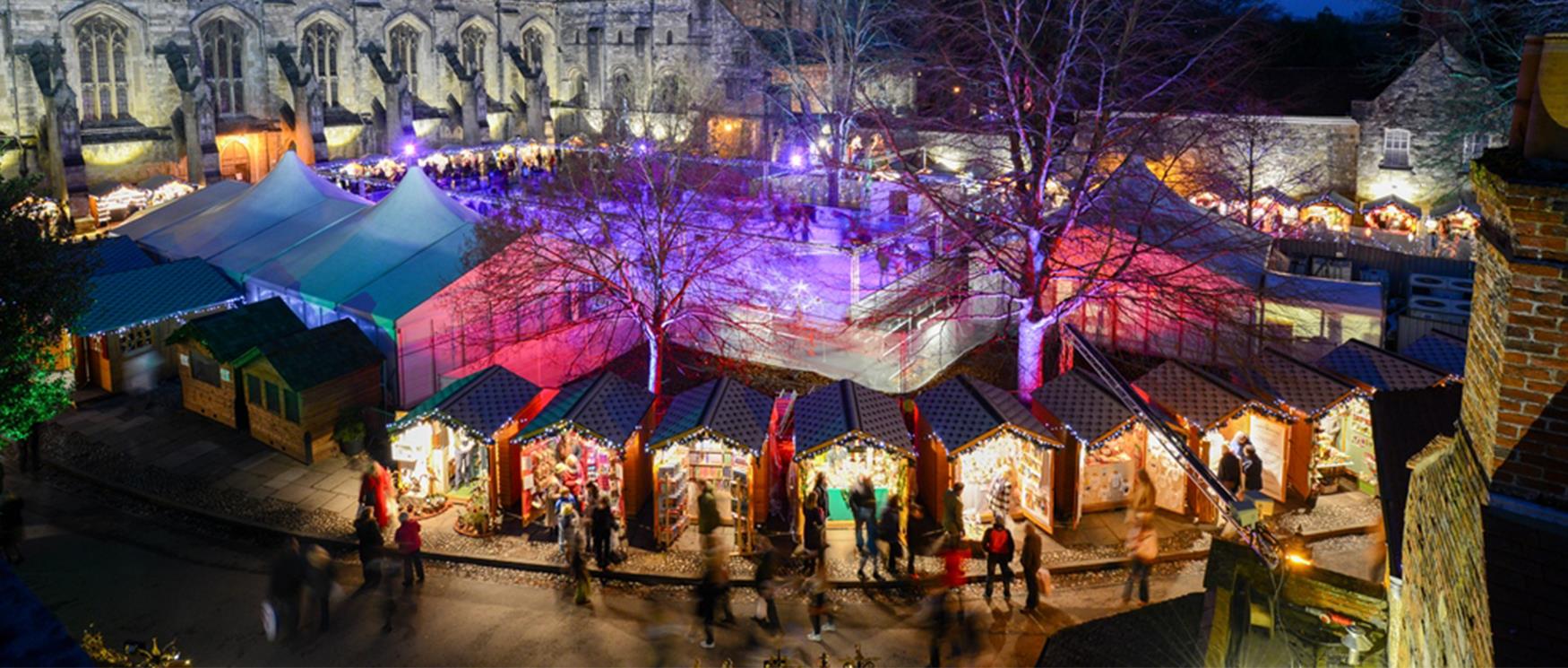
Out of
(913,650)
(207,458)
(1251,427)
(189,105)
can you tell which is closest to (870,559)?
(913,650)

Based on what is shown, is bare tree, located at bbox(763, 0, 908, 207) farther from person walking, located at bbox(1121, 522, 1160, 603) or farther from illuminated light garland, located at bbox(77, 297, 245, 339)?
person walking, located at bbox(1121, 522, 1160, 603)

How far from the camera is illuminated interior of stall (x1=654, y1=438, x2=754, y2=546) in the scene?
13.0 meters

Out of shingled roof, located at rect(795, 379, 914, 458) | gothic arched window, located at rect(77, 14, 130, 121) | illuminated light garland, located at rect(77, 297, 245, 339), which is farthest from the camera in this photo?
gothic arched window, located at rect(77, 14, 130, 121)

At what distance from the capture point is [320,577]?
10891 mm

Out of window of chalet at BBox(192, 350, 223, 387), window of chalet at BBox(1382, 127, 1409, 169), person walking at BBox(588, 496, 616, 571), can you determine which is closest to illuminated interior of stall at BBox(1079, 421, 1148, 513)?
person walking at BBox(588, 496, 616, 571)

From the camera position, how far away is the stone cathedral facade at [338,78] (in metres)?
30.6

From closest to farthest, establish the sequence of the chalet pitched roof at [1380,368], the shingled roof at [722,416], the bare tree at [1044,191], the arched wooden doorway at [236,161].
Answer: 1. the shingled roof at [722,416]
2. the chalet pitched roof at [1380,368]
3. the bare tree at [1044,191]
4. the arched wooden doorway at [236,161]

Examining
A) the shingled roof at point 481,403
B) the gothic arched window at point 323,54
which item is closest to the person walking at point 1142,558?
the shingled roof at point 481,403

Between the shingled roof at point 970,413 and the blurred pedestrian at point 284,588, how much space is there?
7.04 m

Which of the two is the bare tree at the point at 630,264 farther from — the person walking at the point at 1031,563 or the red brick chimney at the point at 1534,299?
the red brick chimney at the point at 1534,299

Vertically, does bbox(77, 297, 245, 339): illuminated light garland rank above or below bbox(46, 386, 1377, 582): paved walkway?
above

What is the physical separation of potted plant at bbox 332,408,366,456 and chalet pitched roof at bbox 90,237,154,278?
24.8ft

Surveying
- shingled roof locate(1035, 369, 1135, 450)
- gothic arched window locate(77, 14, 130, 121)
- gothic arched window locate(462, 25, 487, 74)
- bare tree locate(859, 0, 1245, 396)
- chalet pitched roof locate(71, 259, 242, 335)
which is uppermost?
gothic arched window locate(462, 25, 487, 74)

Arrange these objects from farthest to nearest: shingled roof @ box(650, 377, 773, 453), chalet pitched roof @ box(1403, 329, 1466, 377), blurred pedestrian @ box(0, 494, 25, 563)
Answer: chalet pitched roof @ box(1403, 329, 1466, 377) → shingled roof @ box(650, 377, 773, 453) → blurred pedestrian @ box(0, 494, 25, 563)
